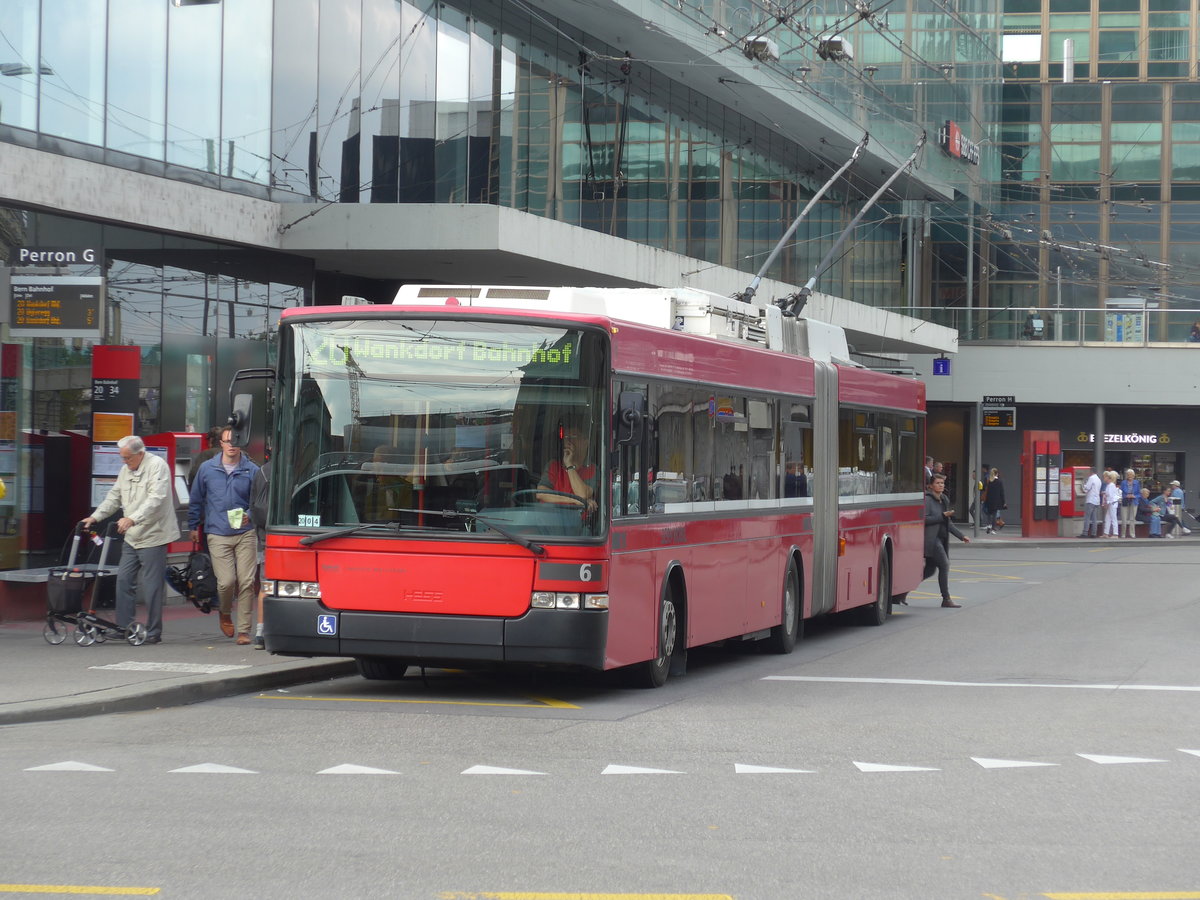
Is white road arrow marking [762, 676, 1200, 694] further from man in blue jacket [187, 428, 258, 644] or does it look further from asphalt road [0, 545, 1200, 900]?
man in blue jacket [187, 428, 258, 644]

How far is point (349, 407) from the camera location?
11516mm

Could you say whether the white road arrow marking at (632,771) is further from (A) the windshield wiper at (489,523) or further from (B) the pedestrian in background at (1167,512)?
(B) the pedestrian in background at (1167,512)

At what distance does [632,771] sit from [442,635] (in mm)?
2744

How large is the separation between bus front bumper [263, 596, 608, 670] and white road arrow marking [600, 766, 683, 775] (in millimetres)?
2248

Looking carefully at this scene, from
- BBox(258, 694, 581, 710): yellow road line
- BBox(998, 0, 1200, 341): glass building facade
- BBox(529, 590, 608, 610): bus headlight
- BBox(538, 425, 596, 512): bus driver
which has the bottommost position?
BBox(258, 694, 581, 710): yellow road line

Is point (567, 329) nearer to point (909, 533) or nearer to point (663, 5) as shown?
point (909, 533)

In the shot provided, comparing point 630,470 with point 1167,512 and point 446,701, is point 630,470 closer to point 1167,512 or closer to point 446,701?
point 446,701

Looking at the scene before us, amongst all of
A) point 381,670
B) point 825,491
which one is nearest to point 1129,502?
point 825,491

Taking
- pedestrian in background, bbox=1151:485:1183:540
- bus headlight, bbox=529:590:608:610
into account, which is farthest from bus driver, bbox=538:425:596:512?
pedestrian in background, bbox=1151:485:1183:540

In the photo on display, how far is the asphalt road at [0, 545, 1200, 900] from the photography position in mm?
6363

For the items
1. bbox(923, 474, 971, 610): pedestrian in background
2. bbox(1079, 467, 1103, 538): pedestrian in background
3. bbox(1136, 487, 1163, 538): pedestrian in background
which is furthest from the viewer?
bbox(1136, 487, 1163, 538): pedestrian in background

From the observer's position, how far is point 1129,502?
45.8 metres

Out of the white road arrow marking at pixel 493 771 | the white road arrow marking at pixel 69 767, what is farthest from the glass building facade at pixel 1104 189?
the white road arrow marking at pixel 69 767

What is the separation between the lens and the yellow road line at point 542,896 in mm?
5957
